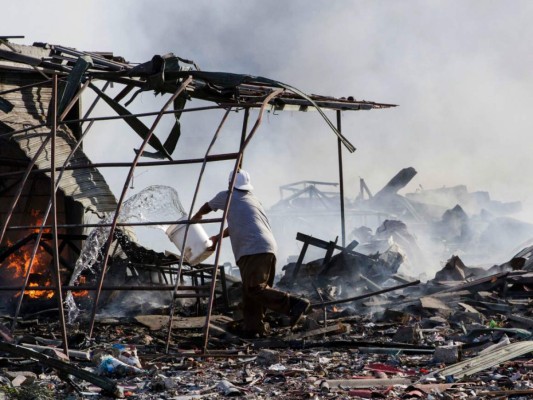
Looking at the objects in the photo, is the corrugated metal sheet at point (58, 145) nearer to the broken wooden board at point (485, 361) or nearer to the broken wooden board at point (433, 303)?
the broken wooden board at point (433, 303)

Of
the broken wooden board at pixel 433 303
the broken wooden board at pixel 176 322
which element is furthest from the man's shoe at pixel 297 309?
the broken wooden board at pixel 433 303

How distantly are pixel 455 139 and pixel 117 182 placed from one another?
51.6 ft

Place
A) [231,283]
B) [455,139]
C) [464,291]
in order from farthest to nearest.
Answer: [455,139]
[231,283]
[464,291]

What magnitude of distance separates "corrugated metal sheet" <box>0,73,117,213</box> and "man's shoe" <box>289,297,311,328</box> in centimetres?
462

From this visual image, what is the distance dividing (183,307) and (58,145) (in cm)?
316

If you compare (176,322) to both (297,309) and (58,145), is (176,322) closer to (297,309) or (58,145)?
(297,309)

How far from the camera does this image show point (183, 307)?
11.5 meters

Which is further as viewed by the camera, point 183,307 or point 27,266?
point 27,266

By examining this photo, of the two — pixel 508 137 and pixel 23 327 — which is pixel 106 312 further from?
pixel 508 137

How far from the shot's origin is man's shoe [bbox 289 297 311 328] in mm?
8617

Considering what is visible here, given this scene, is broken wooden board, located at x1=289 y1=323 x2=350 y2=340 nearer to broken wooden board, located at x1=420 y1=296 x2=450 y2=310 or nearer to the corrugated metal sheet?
broken wooden board, located at x1=420 y1=296 x2=450 y2=310

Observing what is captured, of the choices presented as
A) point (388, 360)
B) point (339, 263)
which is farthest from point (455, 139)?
point (388, 360)

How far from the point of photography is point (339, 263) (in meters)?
12.9

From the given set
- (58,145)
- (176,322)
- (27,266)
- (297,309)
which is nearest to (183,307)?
(176,322)
